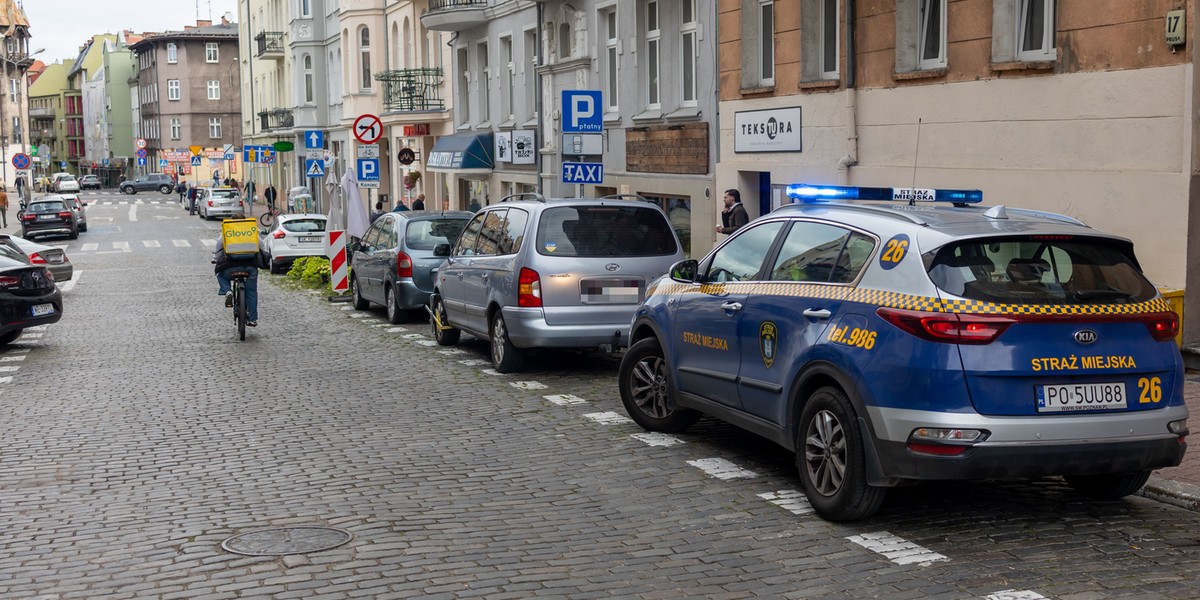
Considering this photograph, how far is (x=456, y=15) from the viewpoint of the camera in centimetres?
3434

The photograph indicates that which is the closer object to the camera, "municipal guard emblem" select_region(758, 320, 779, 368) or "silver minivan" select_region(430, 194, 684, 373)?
"municipal guard emblem" select_region(758, 320, 779, 368)

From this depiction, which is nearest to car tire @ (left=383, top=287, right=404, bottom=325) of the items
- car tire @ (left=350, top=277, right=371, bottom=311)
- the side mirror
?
car tire @ (left=350, top=277, right=371, bottom=311)

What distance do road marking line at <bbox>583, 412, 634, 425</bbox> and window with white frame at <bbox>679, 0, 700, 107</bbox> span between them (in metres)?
13.0

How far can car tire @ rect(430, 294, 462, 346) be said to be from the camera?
51.3 ft

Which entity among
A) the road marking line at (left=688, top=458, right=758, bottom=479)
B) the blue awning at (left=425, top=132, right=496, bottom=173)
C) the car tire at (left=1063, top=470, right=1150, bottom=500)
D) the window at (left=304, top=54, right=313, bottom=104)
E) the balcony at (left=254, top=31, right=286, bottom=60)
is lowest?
the road marking line at (left=688, top=458, right=758, bottom=479)

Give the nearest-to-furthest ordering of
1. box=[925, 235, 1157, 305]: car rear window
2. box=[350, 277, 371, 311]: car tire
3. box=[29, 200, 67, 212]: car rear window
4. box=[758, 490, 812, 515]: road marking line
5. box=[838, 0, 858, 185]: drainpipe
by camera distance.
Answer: box=[925, 235, 1157, 305]: car rear window < box=[758, 490, 812, 515]: road marking line < box=[838, 0, 858, 185]: drainpipe < box=[350, 277, 371, 311]: car tire < box=[29, 200, 67, 212]: car rear window

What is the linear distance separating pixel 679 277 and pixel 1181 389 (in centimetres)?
334

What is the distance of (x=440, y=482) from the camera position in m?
8.20

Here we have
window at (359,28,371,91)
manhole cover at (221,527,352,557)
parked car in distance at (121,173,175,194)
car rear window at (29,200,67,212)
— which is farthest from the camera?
parked car in distance at (121,173,175,194)

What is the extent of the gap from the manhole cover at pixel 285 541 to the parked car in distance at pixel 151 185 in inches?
4216

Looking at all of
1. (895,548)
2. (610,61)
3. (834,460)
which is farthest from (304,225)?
(895,548)

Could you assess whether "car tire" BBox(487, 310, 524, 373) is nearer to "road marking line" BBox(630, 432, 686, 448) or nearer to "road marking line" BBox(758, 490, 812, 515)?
"road marking line" BBox(630, 432, 686, 448)

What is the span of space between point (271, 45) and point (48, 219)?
62.1 feet

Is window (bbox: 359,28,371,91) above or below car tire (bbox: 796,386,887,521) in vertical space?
above
